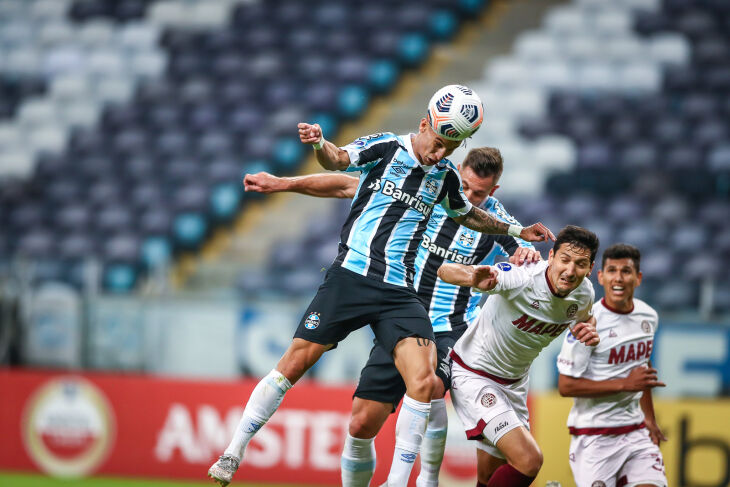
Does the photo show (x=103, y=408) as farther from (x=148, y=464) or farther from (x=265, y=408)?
(x=265, y=408)

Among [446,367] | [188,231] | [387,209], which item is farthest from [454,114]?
[188,231]

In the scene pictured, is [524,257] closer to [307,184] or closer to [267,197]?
[307,184]

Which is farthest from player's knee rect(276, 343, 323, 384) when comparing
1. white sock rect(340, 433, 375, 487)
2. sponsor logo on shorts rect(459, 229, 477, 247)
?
sponsor logo on shorts rect(459, 229, 477, 247)

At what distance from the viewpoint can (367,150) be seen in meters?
5.46

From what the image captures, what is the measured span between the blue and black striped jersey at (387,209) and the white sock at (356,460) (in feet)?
3.86

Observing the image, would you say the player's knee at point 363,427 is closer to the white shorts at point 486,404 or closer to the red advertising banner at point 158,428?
the white shorts at point 486,404

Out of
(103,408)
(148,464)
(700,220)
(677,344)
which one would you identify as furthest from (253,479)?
(700,220)

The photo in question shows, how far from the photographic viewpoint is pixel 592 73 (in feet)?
49.1

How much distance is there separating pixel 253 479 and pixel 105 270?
9.31ft

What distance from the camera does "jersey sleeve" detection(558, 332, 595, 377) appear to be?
6.18m

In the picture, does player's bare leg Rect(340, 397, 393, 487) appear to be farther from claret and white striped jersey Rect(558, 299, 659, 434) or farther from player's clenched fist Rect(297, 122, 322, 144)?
player's clenched fist Rect(297, 122, 322, 144)

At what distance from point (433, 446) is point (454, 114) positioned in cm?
219

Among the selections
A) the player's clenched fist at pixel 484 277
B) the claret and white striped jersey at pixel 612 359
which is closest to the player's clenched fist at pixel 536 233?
the player's clenched fist at pixel 484 277

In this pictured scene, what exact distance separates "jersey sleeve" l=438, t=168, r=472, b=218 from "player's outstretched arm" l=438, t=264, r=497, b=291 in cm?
58
